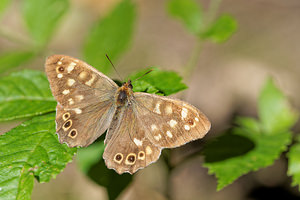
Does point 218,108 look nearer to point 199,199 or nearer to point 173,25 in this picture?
point 199,199

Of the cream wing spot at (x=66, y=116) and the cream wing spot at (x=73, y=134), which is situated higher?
the cream wing spot at (x=66, y=116)

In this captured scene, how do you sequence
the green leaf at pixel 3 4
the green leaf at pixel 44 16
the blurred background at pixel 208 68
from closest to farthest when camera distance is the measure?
the green leaf at pixel 44 16
the green leaf at pixel 3 4
the blurred background at pixel 208 68

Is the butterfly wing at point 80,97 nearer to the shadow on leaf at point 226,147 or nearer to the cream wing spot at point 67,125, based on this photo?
the cream wing spot at point 67,125

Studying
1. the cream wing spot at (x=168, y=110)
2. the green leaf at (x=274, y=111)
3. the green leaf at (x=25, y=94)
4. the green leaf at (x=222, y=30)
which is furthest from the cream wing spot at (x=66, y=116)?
the green leaf at (x=274, y=111)

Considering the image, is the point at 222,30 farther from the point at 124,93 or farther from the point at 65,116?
the point at 65,116

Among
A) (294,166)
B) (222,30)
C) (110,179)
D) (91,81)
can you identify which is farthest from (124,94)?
(294,166)

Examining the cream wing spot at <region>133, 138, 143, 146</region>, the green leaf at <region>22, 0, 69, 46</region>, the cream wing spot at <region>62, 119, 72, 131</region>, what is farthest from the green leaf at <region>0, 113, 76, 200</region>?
the green leaf at <region>22, 0, 69, 46</region>
